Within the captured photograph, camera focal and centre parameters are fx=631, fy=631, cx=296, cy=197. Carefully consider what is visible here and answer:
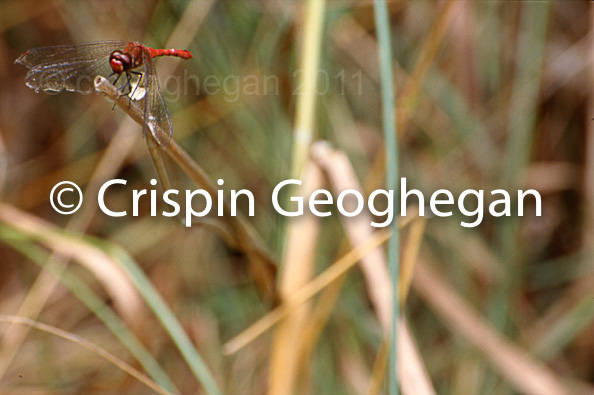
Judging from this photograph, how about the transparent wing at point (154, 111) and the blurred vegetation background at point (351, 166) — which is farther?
the blurred vegetation background at point (351, 166)

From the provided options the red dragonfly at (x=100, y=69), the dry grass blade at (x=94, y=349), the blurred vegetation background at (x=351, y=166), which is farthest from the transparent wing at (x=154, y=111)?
the blurred vegetation background at (x=351, y=166)

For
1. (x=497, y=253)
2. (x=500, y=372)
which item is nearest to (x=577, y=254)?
(x=497, y=253)

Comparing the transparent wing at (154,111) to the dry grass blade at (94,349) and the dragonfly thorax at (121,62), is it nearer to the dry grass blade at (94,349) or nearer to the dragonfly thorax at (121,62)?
the dragonfly thorax at (121,62)

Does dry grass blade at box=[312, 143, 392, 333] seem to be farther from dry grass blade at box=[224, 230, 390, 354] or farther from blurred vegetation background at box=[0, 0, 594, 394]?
blurred vegetation background at box=[0, 0, 594, 394]

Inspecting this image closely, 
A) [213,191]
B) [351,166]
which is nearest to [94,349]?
[213,191]

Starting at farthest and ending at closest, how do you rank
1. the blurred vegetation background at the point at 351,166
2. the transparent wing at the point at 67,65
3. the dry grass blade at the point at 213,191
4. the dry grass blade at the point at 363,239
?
the blurred vegetation background at the point at 351,166 → the dry grass blade at the point at 363,239 → the transparent wing at the point at 67,65 → the dry grass blade at the point at 213,191

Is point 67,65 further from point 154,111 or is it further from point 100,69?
point 154,111

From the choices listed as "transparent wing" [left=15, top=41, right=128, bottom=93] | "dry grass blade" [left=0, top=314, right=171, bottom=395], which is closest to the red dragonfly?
"transparent wing" [left=15, top=41, right=128, bottom=93]

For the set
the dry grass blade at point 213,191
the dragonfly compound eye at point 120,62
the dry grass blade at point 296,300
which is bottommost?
the dry grass blade at point 296,300
